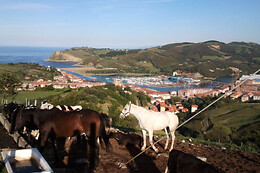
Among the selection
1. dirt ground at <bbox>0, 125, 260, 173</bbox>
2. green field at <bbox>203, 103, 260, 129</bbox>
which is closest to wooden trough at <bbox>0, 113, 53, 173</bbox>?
dirt ground at <bbox>0, 125, 260, 173</bbox>

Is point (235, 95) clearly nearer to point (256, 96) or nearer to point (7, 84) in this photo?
point (256, 96)

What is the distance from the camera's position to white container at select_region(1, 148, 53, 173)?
13.6 feet

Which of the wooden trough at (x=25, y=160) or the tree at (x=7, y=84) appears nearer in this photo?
the wooden trough at (x=25, y=160)

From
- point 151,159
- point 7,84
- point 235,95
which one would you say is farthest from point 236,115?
point 151,159

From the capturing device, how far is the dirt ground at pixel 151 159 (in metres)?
6.81

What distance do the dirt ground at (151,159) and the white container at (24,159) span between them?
167cm

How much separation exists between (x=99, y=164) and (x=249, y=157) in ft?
15.6

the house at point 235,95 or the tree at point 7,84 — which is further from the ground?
the tree at point 7,84

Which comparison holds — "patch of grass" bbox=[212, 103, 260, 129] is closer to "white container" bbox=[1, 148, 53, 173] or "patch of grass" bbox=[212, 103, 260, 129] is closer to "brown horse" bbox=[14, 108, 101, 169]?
"brown horse" bbox=[14, 108, 101, 169]

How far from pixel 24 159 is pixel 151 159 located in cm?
407

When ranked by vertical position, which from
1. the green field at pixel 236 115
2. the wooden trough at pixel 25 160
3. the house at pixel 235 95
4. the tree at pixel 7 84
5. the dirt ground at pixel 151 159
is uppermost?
the wooden trough at pixel 25 160

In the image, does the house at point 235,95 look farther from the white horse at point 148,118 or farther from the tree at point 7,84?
the white horse at point 148,118

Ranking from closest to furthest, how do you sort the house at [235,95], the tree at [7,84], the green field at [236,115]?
the tree at [7,84]
the green field at [236,115]
the house at [235,95]

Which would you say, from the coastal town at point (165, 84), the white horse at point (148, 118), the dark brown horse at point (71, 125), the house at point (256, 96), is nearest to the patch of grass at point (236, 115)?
the coastal town at point (165, 84)
